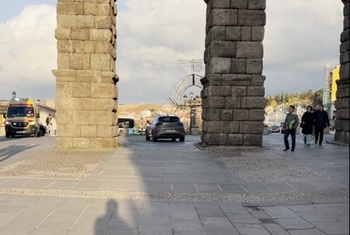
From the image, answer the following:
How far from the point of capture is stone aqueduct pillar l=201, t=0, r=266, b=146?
46.3 ft

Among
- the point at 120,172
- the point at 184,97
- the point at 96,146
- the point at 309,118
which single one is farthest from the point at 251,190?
the point at 184,97

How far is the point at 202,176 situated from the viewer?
28.1 ft

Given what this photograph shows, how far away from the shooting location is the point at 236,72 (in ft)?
46.7

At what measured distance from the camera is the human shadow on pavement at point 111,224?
15.2ft

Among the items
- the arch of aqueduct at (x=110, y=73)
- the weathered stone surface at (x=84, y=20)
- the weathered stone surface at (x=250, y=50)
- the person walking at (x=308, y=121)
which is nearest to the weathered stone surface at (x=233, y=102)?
the arch of aqueduct at (x=110, y=73)

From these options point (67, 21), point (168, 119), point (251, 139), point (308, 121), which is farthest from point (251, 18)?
point (168, 119)

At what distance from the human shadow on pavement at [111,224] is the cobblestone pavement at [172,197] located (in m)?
0.01

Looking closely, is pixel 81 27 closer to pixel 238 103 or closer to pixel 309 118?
pixel 238 103

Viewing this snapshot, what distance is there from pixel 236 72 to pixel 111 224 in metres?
10.3

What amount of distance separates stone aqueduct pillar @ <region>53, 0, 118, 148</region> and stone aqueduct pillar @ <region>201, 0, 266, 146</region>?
Result: 13.0ft

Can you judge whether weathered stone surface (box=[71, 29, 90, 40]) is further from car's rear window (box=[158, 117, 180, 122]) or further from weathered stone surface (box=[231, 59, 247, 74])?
car's rear window (box=[158, 117, 180, 122])

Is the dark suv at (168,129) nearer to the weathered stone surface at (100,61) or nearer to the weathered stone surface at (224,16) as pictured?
the weathered stone surface at (100,61)

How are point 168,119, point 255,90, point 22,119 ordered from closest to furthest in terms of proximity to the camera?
1. point 255,90
2. point 168,119
3. point 22,119

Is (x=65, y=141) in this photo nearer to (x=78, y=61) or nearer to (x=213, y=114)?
(x=78, y=61)
